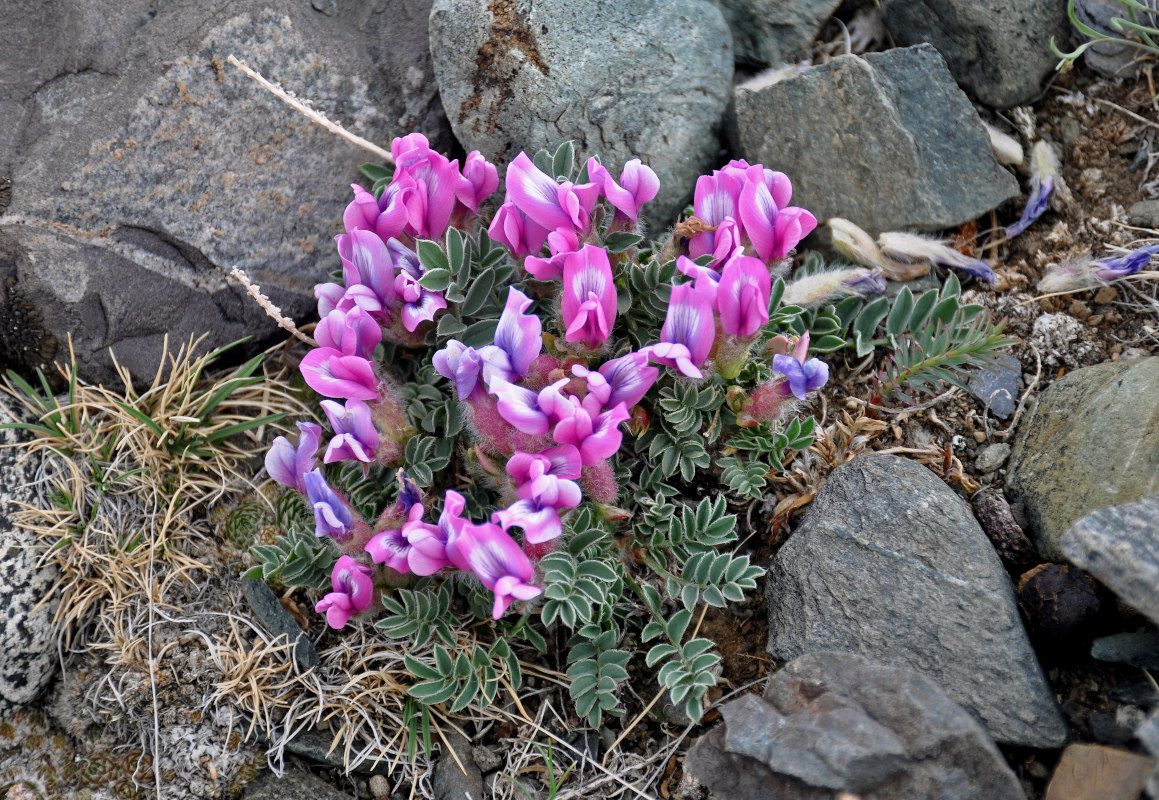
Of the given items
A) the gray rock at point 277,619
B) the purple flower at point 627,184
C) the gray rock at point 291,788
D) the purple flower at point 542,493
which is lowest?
the gray rock at point 291,788

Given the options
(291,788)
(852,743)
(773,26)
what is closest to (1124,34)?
(773,26)

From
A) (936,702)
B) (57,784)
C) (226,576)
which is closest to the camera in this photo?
(936,702)

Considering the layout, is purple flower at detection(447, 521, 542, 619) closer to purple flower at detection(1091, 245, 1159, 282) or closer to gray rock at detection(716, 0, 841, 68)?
purple flower at detection(1091, 245, 1159, 282)

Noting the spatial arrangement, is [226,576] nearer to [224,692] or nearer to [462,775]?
[224,692]

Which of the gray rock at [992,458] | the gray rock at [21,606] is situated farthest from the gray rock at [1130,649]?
the gray rock at [21,606]

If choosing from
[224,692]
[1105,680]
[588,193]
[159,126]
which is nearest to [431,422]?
[588,193]

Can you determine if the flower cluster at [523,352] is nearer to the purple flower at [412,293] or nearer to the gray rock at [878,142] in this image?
the purple flower at [412,293]
